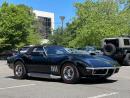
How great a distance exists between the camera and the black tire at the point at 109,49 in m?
27.6

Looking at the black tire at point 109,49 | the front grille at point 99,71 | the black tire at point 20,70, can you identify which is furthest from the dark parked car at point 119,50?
the front grille at point 99,71

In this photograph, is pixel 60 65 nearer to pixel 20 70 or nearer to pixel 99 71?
pixel 99 71

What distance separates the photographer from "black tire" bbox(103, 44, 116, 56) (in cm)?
2763

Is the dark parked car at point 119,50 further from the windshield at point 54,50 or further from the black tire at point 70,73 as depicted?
A: the black tire at point 70,73

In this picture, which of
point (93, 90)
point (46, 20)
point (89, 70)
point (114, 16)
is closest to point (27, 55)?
point (89, 70)

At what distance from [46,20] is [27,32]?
74.0m

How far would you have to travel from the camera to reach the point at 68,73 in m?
13.9

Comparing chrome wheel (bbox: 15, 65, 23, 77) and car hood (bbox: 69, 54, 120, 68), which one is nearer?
car hood (bbox: 69, 54, 120, 68)

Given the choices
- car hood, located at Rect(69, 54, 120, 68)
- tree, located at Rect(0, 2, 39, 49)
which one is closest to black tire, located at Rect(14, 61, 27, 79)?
car hood, located at Rect(69, 54, 120, 68)

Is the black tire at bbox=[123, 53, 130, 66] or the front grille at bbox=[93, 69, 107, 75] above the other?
the front grille at bbox=[93, 69, 107, 75]

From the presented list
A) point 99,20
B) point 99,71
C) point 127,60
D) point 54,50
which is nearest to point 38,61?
point 54,50

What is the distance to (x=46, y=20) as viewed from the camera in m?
122

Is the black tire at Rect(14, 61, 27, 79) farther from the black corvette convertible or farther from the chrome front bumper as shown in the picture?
the chrome front bumper

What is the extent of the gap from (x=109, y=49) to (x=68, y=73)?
46.9ft
